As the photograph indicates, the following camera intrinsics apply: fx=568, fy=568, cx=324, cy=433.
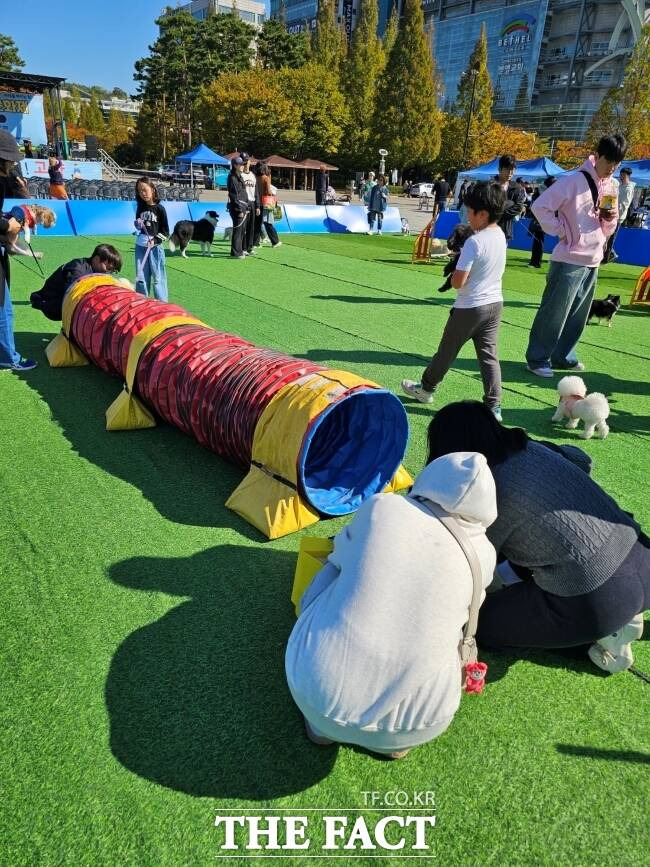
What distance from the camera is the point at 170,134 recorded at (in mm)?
57375

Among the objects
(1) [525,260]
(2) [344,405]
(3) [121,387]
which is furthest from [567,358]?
(1) [525,260]

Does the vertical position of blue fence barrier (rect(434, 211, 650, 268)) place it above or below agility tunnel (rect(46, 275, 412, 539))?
above

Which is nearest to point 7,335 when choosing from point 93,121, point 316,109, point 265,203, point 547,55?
point 265,203

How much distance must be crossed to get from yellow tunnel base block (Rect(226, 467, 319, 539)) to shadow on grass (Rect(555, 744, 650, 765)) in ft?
5.93

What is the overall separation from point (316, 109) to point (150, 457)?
172 feet

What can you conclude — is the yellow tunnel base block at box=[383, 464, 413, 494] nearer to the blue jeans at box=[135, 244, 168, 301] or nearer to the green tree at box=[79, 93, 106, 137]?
the blue jeans at box=[135, 244, 168, 301]

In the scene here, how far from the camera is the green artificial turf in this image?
192 centimetres

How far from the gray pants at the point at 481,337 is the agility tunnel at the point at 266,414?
4.33 feet

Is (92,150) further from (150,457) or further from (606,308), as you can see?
(150,457)

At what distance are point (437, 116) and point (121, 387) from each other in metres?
53.2

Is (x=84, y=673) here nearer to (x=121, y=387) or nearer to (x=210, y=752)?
(x=210, y=752)

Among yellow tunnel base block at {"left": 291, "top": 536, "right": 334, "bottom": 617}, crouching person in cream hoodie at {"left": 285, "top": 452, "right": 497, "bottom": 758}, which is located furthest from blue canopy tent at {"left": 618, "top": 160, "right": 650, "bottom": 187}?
crouching person in cream hoodie at {"left": 285, "top": 452, "right": 497, "bottom": 758}

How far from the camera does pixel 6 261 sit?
Answer: 538 centimetres

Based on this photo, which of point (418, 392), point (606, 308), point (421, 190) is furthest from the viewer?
point (421, 190)
